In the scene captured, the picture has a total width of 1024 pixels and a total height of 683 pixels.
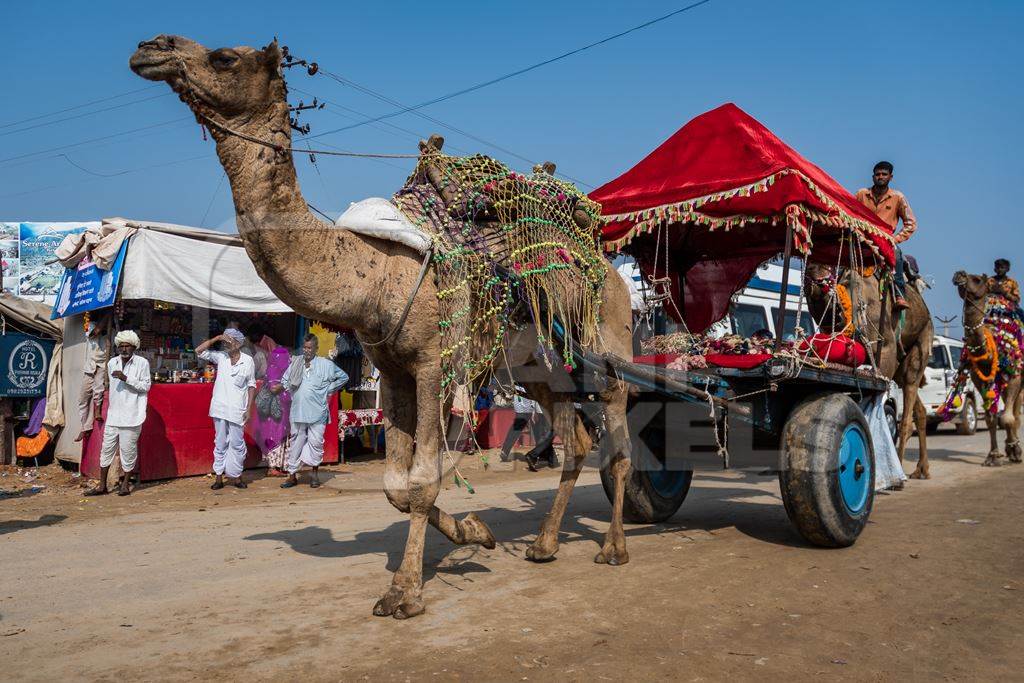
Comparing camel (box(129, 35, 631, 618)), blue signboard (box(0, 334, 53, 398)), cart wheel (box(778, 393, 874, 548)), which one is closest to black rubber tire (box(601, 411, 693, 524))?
cart wheel (box(778, 393, 874, 548))

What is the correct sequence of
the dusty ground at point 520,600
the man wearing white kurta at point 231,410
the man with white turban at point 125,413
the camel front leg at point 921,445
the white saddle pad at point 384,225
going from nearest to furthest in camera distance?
the dusty ground at point 520,600
the white saddle pad at point 384,225
the man with white turban at point 125,413
the camel front leg at point 921,445
the man wearing white kurta at point 231,410

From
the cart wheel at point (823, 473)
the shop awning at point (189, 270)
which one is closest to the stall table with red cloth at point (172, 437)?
the shop awning at point (189, 270)

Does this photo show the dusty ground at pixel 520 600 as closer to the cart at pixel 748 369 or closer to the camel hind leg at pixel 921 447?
the cart at pixel 748 369

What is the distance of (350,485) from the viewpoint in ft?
34.4

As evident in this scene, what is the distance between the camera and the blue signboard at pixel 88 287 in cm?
999

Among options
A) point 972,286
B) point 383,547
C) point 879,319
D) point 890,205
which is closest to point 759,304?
point 972,286

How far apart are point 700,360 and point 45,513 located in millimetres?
6739

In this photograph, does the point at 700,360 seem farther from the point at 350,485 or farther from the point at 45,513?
the point at 45,513

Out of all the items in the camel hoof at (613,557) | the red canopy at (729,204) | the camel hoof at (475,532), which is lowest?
the camel hoof at (613,557)

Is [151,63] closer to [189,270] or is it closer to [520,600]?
[520,600]

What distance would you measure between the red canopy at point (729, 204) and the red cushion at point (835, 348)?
29.0 inches

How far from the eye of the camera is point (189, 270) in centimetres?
1030

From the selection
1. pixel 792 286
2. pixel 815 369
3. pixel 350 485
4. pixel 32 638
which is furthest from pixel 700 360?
pixel 792 286

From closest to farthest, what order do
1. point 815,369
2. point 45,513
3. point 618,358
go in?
1. point 618,358
2. point 815,369
3. point 45,513
